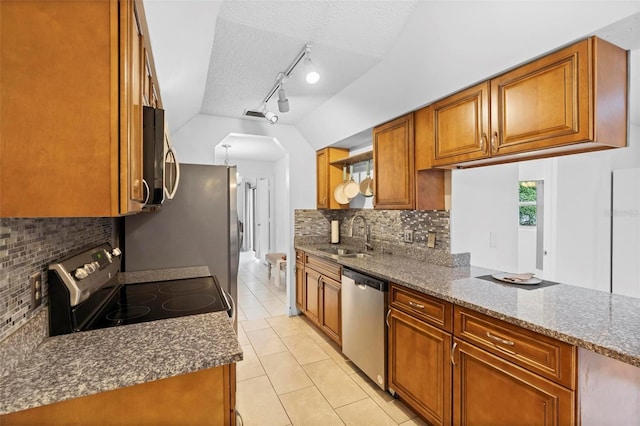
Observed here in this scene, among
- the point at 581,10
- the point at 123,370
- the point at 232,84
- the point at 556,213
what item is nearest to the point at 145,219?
the point at 232,84

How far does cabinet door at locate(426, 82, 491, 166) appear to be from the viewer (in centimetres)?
187

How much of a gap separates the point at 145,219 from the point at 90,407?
1695 mm

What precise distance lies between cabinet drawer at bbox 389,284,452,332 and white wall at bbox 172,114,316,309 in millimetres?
2038

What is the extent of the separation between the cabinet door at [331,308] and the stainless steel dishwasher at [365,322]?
0.46 feet

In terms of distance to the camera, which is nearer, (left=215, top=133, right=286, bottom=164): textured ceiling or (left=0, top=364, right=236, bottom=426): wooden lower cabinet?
(left=0, top=364, right=236, bottom=426): wooden lower cabinet

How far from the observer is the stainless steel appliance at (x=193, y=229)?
2.34 m

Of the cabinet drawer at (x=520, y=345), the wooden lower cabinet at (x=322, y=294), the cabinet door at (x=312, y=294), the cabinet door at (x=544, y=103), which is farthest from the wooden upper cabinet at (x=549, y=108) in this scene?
the cabinet door at (x=312, y=294)

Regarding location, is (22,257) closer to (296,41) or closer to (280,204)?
(296,41)

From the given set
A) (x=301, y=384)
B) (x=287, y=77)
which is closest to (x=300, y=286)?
(x=301, y=384)

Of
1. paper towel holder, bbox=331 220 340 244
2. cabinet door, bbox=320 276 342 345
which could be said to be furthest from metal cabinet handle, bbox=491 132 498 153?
paper towel holder, bbox=331 220 340 244

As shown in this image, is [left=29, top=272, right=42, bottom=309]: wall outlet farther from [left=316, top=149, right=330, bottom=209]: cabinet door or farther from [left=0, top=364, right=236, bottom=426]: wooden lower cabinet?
[left=316, top=149, right=330, bottom=209]: cabinet door

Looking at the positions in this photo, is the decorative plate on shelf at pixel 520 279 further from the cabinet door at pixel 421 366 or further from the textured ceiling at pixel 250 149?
the textured ceiling at pixel 250 149

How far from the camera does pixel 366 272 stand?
7.70ft

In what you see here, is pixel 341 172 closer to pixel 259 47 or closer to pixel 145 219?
pixel 259 47
